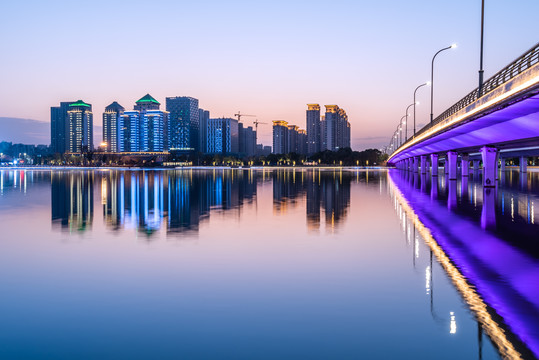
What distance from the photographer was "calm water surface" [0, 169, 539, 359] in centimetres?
648

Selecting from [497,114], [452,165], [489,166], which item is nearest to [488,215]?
[497,114]

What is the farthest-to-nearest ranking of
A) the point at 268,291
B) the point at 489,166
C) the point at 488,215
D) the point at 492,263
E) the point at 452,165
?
the point at 452,165, the point at 489,166, the point at 488,215, the point at 492,263, the point at 268,291

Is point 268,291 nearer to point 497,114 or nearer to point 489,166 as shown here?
point 497,114

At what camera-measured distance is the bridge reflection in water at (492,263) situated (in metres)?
7.03

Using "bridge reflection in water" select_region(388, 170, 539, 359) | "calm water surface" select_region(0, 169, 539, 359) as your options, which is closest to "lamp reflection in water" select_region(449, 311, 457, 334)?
"calm water surface" select_region(0, 169, 539, 359)

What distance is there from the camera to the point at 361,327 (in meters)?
7.16

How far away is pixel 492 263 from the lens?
12.1 metres

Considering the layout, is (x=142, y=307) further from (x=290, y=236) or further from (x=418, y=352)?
(x=290, y=236)

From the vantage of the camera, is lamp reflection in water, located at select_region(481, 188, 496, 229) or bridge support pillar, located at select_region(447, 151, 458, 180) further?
bridge support pillar, located at select_region(447, 151, 458, 180)

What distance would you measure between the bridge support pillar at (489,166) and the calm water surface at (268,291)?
29.6 meters

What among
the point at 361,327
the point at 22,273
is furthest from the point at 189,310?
the point at 22,273

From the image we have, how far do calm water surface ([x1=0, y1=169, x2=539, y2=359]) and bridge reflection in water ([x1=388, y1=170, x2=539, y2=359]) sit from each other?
5 centimetres

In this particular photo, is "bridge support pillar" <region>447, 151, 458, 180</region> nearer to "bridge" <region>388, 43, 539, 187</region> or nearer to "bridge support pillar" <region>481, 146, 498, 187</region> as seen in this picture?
"bridge" <region>388, 43, 539, 187</region>

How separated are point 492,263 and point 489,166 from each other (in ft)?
130
